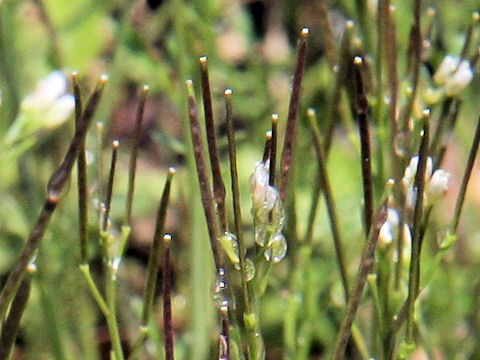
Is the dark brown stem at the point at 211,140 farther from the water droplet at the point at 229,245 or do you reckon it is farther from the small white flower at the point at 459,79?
the small white flower at the point at 459,79

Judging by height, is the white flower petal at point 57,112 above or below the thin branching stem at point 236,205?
above

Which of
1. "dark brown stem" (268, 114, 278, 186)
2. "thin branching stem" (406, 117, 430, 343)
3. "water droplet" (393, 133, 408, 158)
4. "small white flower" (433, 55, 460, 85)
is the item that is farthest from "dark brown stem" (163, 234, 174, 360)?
"small white flower" (433, 55, 460, 85)

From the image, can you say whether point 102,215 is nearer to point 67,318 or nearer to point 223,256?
point 223,256

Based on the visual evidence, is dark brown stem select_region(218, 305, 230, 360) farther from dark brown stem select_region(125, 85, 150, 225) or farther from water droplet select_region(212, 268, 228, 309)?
dark brown stem select_region(125, 85, 150, 225)

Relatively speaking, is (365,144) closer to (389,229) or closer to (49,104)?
(389,229)

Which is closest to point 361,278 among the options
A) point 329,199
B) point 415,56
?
point 329,199

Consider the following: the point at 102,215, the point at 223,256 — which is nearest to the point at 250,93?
the point at 102,215

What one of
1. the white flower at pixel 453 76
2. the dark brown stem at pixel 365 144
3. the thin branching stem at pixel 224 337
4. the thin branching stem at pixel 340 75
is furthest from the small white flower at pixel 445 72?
the thin branching stem at pixel 224 337
